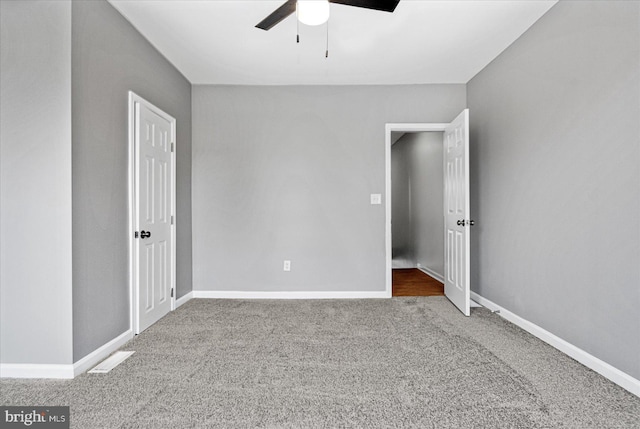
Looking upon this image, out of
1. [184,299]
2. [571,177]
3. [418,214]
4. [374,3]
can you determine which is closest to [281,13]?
[374,3]

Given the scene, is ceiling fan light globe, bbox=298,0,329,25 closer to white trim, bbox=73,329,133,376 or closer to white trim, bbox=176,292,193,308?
white trim, bbox=73,329,133,376

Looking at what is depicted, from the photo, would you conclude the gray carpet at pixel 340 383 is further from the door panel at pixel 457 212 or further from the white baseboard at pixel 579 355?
the door panel at pixel 457 212

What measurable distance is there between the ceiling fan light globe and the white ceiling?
0.69 metres

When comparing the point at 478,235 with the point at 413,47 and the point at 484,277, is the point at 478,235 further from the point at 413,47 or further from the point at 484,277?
the point at 413,47

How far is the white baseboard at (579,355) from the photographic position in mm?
1861

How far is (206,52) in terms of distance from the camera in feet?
10.3

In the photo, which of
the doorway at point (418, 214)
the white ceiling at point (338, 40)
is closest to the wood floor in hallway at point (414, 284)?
the doorway at point (418, 214)

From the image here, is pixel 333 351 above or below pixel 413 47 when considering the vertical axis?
below

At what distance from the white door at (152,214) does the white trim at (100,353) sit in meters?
0.15

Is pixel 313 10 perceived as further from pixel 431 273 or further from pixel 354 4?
pixel 431 273

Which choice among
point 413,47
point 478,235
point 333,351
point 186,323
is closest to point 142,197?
point 186,323

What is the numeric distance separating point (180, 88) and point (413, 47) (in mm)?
2532

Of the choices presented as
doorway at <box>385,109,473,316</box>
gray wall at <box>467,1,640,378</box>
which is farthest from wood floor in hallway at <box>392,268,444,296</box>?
gray wall at <box>467,1,640,378</box>

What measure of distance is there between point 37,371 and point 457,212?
3.68 m
